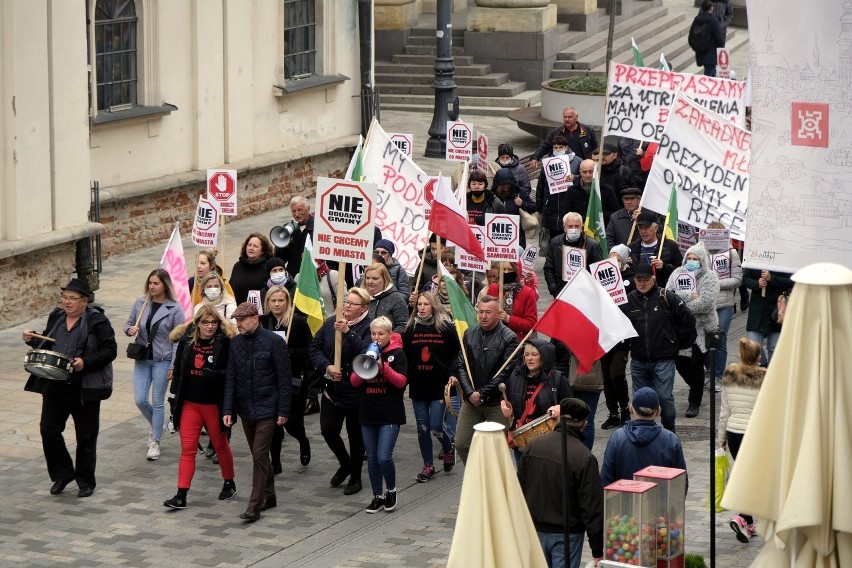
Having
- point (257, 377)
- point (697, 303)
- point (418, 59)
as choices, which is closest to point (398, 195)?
point (697, 303)

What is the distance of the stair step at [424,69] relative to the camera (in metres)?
31.8

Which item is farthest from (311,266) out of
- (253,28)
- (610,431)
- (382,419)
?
(253,28)

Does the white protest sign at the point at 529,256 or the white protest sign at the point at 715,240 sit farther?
the white protest sign at the point at 529,256

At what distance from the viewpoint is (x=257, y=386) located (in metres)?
11.6

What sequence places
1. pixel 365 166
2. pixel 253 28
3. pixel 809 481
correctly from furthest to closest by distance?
1. pixel 253 28
2. pixel 365 166
3. pixel 809 481

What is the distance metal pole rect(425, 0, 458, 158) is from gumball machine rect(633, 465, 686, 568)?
60.0 ft

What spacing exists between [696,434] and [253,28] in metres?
11.2

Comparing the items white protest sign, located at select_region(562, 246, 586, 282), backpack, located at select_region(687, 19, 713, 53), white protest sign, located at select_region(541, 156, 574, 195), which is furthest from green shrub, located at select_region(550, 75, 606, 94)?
white protest sign, located at select_region(562, 246, 586, 282)

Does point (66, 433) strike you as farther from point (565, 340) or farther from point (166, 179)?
point (166, 179)

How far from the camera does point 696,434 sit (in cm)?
1344

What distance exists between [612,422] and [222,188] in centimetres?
446

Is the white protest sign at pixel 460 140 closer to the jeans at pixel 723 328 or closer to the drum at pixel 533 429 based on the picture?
the jeans at pixel 723 328

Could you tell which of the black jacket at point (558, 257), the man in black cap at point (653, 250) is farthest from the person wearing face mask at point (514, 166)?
the man in black cap at point (653, 250)

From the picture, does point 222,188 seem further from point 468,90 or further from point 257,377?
point 468,90
